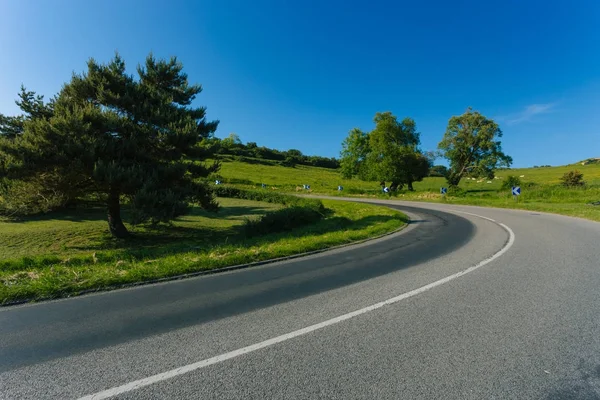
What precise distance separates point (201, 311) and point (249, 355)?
5.60 feet

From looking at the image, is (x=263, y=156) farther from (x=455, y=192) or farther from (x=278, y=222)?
(x=278, y=222)

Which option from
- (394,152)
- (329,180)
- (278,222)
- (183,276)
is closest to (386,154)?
(394,152)

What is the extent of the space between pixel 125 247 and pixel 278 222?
25.2 feet

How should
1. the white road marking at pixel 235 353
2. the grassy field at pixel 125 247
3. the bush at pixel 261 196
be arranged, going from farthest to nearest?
1. the bush at pixel 261 196
2. the grassy field at pixel 125 247
3. the white road marking at pixel 235 353

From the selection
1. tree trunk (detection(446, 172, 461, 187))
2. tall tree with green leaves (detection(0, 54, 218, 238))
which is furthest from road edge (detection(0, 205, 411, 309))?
tree trunk (detection(446, 172, 461, 187))

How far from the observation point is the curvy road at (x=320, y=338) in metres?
2.99

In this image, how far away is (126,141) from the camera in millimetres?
14398

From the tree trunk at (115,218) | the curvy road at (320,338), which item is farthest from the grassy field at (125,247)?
the curvy road at (320,338)

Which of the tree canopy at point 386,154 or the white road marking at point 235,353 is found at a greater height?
the tree canopy at point 386,154

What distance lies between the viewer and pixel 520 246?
33.3 feet

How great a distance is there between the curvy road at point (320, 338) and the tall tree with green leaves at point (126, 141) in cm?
904

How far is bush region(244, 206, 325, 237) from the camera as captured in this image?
1556 cm

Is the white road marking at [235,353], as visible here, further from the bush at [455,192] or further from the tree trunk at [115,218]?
the bush at [455,192]

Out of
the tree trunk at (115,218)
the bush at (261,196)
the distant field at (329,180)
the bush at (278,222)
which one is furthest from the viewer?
the distant field at (329,180)
